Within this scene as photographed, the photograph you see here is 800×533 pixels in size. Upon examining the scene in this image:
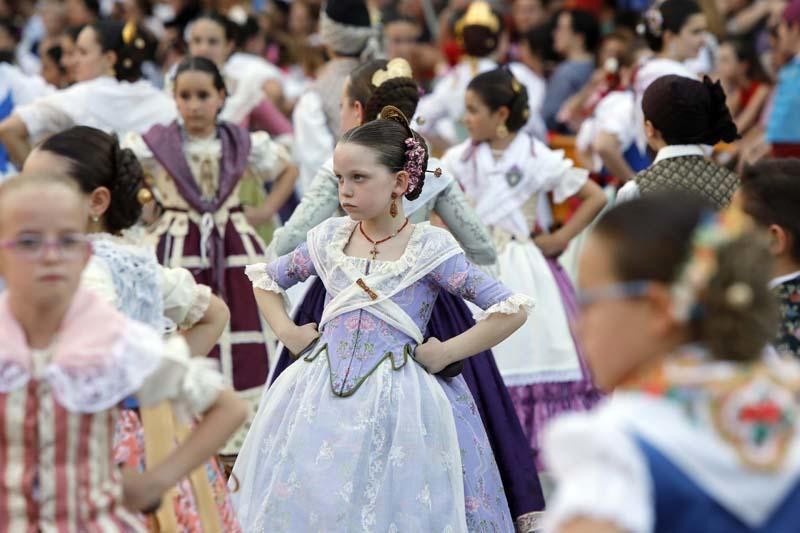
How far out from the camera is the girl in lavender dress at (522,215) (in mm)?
6535

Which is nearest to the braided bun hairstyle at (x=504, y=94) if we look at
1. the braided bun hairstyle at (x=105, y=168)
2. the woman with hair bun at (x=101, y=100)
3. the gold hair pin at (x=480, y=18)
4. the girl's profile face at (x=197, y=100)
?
the girl's profile face at (x=197, y=100)

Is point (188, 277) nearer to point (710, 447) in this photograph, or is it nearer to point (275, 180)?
point (710, 447)

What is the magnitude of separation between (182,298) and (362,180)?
0.91 metres

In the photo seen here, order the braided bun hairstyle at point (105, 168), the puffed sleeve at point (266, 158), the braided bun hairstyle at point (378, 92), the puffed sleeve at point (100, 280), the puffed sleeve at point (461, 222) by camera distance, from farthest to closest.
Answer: the puffed sleeve at point (266, 158) → the braided bun hairstyle at point (378, 92) → the puffed sleeve at point (461, 222) → the braided bun hairstyle at point (105, 168) → the puffed sleeve at point (100, 280)

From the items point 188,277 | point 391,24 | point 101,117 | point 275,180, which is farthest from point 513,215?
point 391,24

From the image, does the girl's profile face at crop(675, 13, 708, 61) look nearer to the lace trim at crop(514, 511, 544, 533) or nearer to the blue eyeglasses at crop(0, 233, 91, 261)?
the lace trim at crop(514, 511, 544, 533)

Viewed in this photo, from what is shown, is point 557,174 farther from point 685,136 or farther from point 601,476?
point 601,476

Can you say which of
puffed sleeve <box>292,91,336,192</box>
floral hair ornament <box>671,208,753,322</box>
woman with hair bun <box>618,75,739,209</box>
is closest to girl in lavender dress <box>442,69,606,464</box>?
woman with hair bun <box>618,75,739,209</box>

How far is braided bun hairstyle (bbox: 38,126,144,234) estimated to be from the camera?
3939 millimetres

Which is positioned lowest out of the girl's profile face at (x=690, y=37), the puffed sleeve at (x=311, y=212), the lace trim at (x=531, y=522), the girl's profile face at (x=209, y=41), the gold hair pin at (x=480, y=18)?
the lace trim at (x=531, y=522)

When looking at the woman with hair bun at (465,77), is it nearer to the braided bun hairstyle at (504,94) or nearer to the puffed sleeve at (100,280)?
the braided bun hairstyle at (504,94)

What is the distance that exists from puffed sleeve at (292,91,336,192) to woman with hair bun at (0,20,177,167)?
0.89 meters

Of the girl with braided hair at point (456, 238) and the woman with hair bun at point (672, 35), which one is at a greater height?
the woman with hair bun at point (672, 35)

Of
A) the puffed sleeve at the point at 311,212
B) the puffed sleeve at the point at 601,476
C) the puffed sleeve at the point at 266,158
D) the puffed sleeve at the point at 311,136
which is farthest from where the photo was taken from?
the puffed sleeve at the point at 311,136
